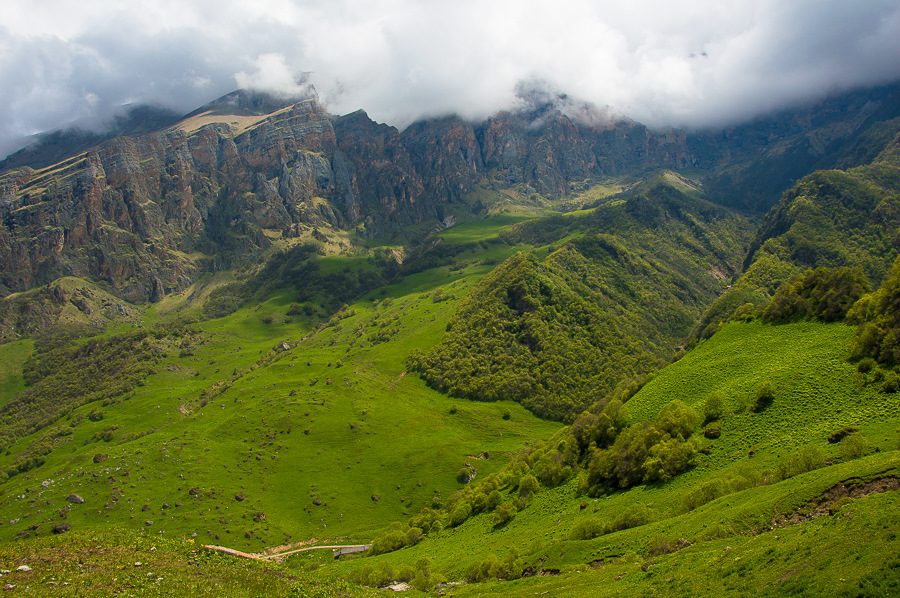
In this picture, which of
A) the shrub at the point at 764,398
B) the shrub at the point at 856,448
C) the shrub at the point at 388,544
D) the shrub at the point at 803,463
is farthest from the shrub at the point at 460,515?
the shrub at the point at 856,448

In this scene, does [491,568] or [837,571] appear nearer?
[837,571]

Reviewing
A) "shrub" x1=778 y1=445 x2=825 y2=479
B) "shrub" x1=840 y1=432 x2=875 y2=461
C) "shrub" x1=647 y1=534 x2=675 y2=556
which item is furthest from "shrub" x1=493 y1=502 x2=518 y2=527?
"shrub" x1=840 y1=432 x2=875 y2=461

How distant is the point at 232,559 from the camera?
2019 inches

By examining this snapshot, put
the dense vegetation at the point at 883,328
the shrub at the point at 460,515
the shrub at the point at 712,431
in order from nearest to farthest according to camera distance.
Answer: the dense vegetation at the point at 883,328, the shrub at the point at 712,431, the shrub at the point at 460,515

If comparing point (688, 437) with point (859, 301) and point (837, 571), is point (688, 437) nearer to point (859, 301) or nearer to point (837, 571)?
point (859, 301)

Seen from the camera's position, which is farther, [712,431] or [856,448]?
[712,431]

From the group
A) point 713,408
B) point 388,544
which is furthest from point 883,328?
point 388,544

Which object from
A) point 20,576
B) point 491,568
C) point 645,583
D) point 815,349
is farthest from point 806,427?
point 20,576

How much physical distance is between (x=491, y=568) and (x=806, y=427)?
49.1m

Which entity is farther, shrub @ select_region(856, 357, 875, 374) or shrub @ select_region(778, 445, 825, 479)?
shrub @ select_region(856, 357, 875, 374)

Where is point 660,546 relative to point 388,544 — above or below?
above

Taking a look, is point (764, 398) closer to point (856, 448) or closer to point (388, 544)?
point (856, 448)

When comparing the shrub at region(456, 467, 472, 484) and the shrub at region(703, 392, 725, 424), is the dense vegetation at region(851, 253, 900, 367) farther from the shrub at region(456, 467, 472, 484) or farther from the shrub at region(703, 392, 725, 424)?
the shrub at region(456, 467, 472, 484)

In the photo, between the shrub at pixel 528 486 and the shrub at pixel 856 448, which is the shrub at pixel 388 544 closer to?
the shrub at pixel 528 486
